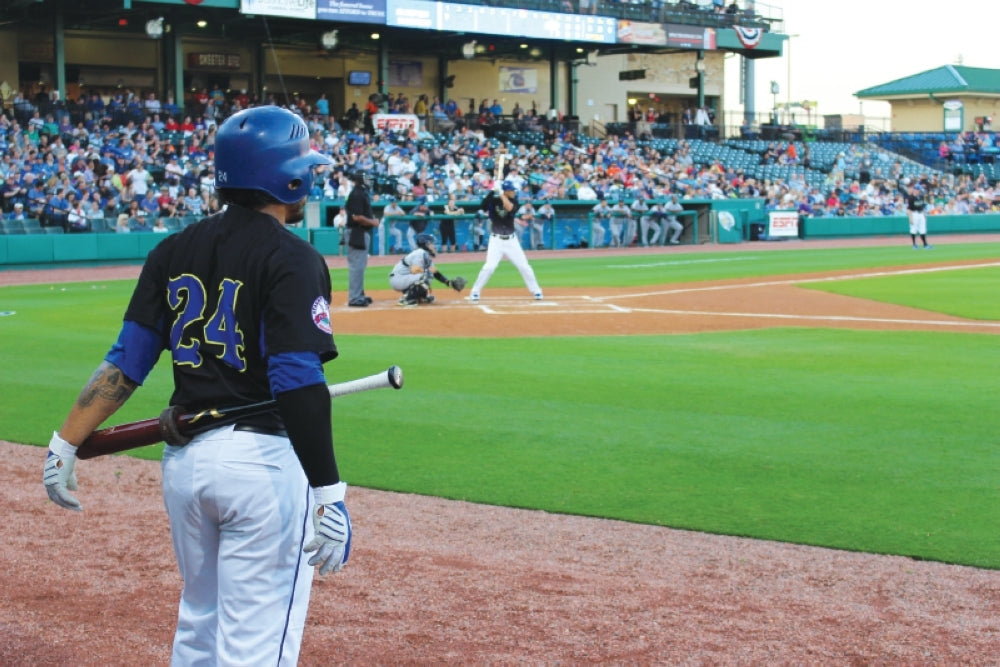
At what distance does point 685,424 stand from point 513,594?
3756 mm

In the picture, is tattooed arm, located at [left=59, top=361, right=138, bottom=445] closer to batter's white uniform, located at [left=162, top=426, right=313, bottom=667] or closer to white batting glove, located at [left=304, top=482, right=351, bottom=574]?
batter's white uniform, located at [left=162, top=426, right=313, bottom=667]

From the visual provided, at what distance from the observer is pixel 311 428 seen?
9.71 feet

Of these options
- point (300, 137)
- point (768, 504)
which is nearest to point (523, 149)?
point (768, 504)

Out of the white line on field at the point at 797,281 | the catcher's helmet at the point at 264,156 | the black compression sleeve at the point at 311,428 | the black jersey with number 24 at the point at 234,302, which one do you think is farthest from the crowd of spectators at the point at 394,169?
the black compression sleeve at the point at 311,428

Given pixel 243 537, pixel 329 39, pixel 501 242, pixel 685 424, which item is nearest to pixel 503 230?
pixel 501 242

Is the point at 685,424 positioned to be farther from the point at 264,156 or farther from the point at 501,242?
the point at 501,242

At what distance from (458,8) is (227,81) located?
30.5 feet

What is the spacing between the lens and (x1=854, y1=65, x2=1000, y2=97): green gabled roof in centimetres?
7494

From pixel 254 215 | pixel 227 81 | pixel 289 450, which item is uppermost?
pixel 227 81

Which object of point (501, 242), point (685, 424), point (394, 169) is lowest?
point (685, 424)

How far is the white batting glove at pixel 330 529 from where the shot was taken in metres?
2.99

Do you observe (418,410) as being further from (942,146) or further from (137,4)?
(942,146)

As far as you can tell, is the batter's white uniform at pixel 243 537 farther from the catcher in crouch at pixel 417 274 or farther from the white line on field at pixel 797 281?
the white line on field at pixel 797 281

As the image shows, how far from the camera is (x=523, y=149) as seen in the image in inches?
1666
